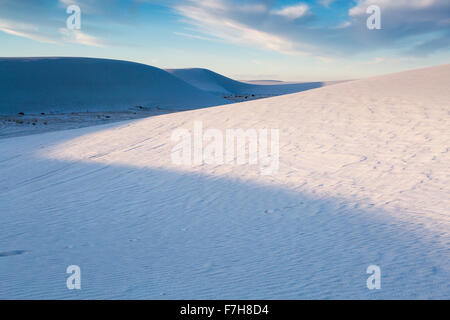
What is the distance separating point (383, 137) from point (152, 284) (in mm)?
6255

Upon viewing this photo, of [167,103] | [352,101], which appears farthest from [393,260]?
[167,103]

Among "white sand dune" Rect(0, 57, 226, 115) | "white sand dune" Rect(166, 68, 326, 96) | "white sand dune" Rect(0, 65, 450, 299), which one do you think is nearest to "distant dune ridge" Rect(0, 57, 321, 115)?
"white sand dune" Rect(0, 57, 226, 115)

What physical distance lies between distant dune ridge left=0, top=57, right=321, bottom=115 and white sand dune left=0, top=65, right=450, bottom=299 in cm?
2644

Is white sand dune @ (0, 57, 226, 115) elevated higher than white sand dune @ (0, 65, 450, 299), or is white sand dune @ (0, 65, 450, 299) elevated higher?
white sand dune @ (0, 57, 226, 115)

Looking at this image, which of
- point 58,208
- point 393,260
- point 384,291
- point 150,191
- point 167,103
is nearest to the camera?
point 384,291

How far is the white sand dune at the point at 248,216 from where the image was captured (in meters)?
3.03

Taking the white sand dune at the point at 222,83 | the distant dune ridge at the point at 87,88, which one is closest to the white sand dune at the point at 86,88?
the distant dune ridge at the point at 87,88

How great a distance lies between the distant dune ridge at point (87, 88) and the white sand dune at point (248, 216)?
86.8 ft

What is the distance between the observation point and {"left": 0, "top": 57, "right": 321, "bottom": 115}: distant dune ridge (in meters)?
33.0

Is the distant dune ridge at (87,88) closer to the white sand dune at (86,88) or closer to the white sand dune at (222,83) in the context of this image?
the white sand dune at (86,88)

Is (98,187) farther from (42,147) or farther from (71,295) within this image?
(42,147)

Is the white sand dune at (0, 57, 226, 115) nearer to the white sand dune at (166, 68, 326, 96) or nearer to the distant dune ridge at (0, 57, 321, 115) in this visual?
the distant dune ridge at (0, 57, 321, 115)

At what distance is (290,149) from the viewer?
7496 millimetres

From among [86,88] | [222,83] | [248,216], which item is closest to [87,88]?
[86,88]
